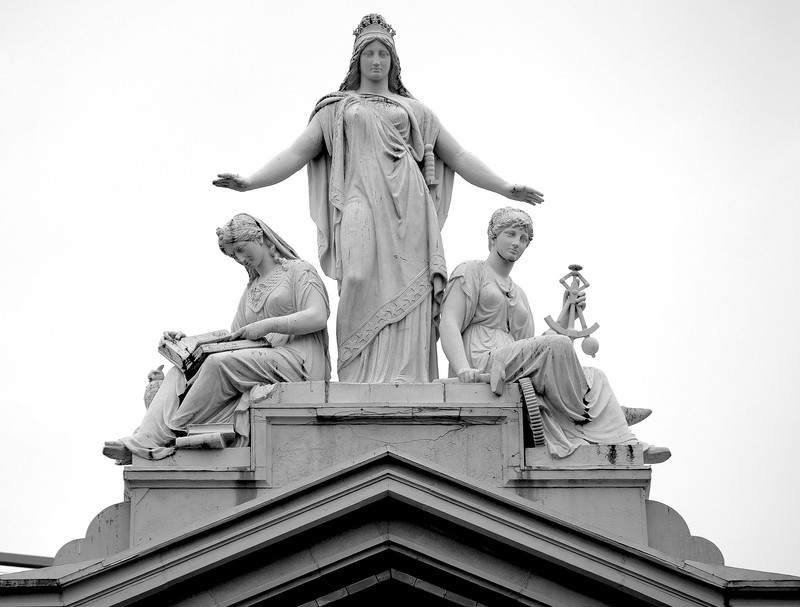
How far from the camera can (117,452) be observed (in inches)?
914

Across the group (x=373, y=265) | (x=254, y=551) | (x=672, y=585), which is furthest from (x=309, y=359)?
(x=672, y=585)

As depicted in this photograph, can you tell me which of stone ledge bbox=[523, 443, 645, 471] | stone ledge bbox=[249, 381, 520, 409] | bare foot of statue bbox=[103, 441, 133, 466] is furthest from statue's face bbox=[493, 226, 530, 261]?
bare foot of statue bbox=[103, 441, 133, 466]

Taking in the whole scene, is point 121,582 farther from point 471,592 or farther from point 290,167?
point 290,167

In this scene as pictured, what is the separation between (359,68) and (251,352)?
4.10 metres

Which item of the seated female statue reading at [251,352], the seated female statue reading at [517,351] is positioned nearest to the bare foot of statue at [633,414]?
the seated female statue reading at [517,351]

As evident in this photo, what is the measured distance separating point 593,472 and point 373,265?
356 centimetres

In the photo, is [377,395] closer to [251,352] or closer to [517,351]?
[251,352]

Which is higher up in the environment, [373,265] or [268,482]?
[373,265]

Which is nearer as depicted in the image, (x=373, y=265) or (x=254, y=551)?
(x=254, y=551)

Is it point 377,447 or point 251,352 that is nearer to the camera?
point 377,447

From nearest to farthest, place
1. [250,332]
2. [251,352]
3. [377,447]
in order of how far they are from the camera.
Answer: [377,447]
[251,352]
[250,332]

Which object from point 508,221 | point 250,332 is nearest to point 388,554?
point 250,332

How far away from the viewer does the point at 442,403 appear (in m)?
23.1

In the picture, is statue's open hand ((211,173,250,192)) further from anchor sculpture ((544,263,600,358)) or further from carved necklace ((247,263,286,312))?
anchor sculpture ((544,263,600,358))
